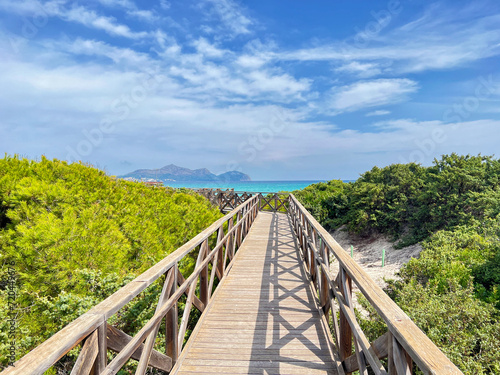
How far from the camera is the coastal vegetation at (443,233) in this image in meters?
4.39

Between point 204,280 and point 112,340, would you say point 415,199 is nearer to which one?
point 204,280

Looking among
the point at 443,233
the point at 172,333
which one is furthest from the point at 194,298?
the point at 443,233

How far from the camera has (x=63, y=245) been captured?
3.40 m

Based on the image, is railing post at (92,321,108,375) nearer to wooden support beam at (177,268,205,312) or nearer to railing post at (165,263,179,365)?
railing post at (165,263,179,365)

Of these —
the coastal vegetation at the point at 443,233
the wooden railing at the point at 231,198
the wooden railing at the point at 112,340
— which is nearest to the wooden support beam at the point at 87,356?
the wooden railing at the point at 112,340

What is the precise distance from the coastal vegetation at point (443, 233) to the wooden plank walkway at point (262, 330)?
1.88 m

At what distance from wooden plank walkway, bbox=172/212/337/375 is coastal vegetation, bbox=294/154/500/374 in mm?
1881

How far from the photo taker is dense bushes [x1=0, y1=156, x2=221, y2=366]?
309cm

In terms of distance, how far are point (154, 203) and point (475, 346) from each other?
601cm

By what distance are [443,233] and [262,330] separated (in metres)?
10.2

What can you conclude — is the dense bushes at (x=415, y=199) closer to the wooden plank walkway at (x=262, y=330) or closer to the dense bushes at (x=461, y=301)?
the dense bushes at (x=461, y=301)

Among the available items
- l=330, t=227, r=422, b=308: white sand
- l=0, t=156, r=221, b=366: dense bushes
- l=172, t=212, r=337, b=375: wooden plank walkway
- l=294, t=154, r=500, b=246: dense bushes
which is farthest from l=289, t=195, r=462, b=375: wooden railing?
l=294, t=154, r=500, b=246: dense bushes

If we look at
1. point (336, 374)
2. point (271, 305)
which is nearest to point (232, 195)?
point (271, 305)

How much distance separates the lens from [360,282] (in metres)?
2.10
